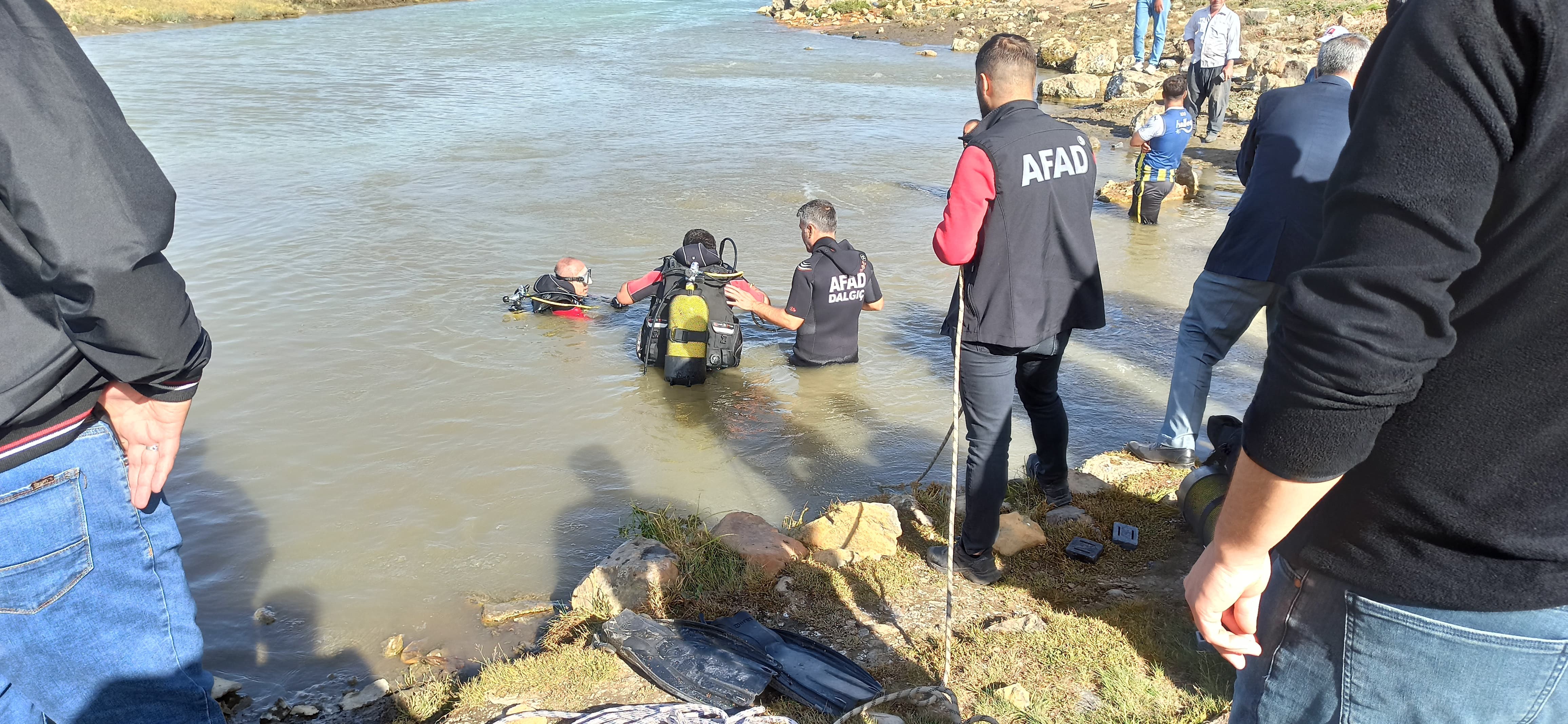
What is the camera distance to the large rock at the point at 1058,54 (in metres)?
25.3

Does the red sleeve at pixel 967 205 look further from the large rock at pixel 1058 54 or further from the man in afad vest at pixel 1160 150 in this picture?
the large rock at pixel 1058 54

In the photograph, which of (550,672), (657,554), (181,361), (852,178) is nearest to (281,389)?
(657,554)

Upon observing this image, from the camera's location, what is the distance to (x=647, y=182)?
44.5ft

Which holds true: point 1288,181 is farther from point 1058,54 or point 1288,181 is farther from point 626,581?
point 1058,54

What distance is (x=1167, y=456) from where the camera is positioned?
494cm

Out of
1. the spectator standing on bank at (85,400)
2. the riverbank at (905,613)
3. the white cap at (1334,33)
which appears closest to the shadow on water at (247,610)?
the riverbank at (905,613)

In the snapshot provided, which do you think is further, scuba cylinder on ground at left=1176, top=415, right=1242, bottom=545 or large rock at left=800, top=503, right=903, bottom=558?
large rock at left=800, top=503, right=903, bottom=558

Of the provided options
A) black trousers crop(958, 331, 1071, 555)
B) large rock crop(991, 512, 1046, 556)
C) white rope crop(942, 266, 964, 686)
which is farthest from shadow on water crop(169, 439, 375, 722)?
large rock crop(991, 512, 1046, 556)

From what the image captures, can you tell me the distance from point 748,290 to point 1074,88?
642 inches

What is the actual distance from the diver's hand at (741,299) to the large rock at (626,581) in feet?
9.44

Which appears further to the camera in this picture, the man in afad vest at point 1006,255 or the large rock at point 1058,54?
the large rock at point 1058,54

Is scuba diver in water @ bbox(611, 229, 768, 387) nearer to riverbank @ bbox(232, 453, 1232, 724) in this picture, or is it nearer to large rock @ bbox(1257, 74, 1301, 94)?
riverbank @ bbox(232, 453, 1232, 724)

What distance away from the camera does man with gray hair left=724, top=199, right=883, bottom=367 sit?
22.3ft

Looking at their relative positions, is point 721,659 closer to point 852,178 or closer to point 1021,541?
point 1021,541
